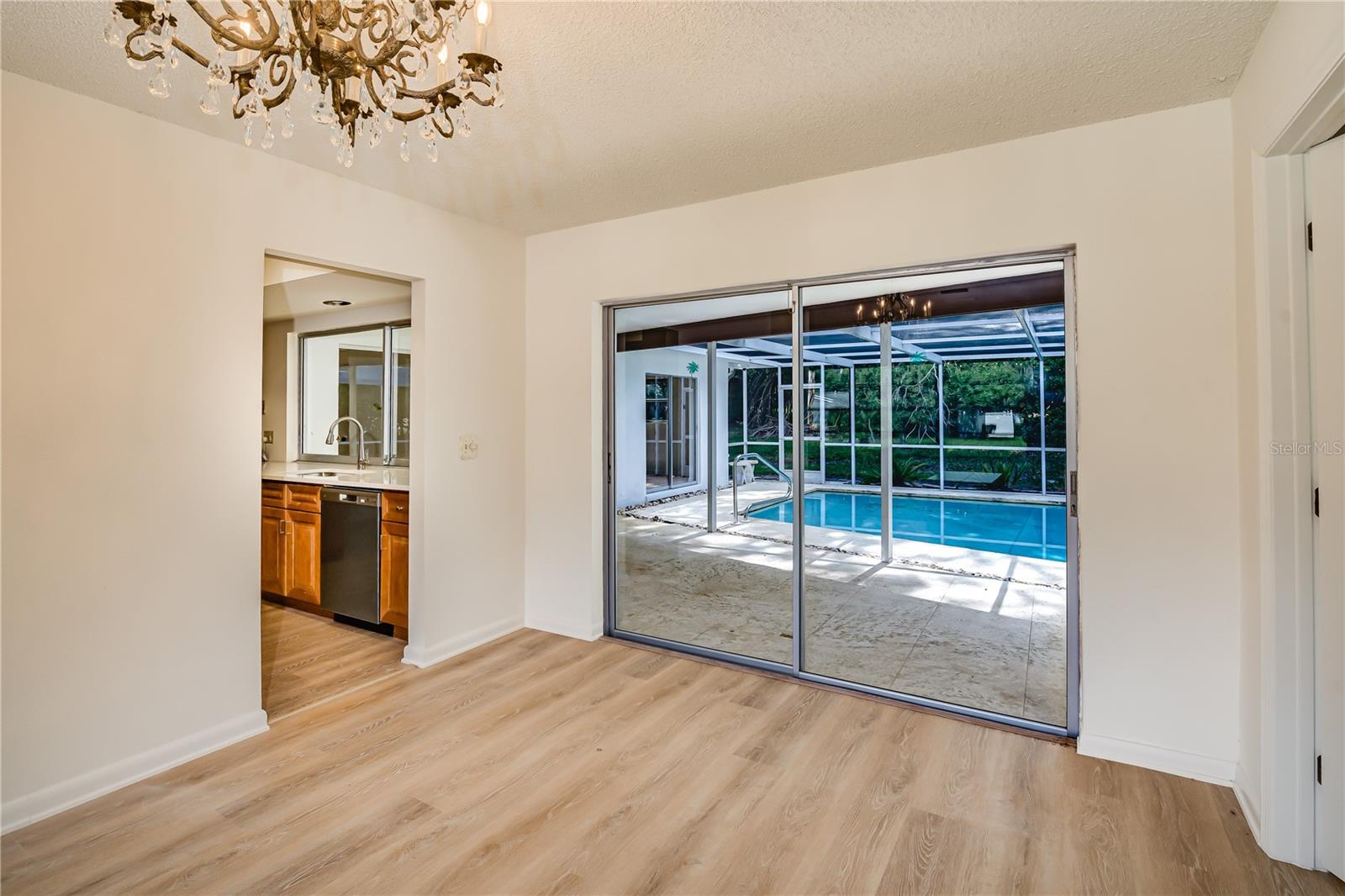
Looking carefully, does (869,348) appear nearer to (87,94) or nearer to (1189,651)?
(1189,651)

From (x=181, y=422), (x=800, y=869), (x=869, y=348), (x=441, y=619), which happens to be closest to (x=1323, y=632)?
(x=800, y=869)

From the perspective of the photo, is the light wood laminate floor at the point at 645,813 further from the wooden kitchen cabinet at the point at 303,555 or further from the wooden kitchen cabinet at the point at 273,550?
the wooden kitchen cabinet at the point at 273,550

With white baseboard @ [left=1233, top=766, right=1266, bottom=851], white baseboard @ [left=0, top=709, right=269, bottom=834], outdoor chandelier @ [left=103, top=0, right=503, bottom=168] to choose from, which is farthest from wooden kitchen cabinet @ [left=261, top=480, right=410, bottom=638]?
white baseboard @ [left=1233, top=766, right=1266, bottom=851]

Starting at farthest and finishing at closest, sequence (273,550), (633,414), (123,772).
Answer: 1. (273,550)
2. (633,414)
3. (123,772)

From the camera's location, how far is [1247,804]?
2.29 meters

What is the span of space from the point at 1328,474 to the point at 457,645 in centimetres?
383

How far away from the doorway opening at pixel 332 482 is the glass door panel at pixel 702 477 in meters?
1.33

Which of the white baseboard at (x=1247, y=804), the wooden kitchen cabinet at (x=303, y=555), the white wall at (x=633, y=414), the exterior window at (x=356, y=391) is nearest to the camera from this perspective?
the white baseboard at (x=1247, y=804)

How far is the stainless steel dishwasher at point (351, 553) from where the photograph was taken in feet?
13.6

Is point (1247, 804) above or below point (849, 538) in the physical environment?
below

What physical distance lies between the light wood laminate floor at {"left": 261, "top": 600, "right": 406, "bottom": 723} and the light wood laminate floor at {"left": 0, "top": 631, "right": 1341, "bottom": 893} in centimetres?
24

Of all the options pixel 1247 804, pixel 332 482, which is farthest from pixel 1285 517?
pixel 332 482

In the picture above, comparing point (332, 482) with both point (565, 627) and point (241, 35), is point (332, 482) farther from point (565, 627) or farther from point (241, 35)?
point (241, 35)

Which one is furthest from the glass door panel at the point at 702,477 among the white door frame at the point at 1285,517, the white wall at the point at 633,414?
the white door frame at the point at 1285,517
